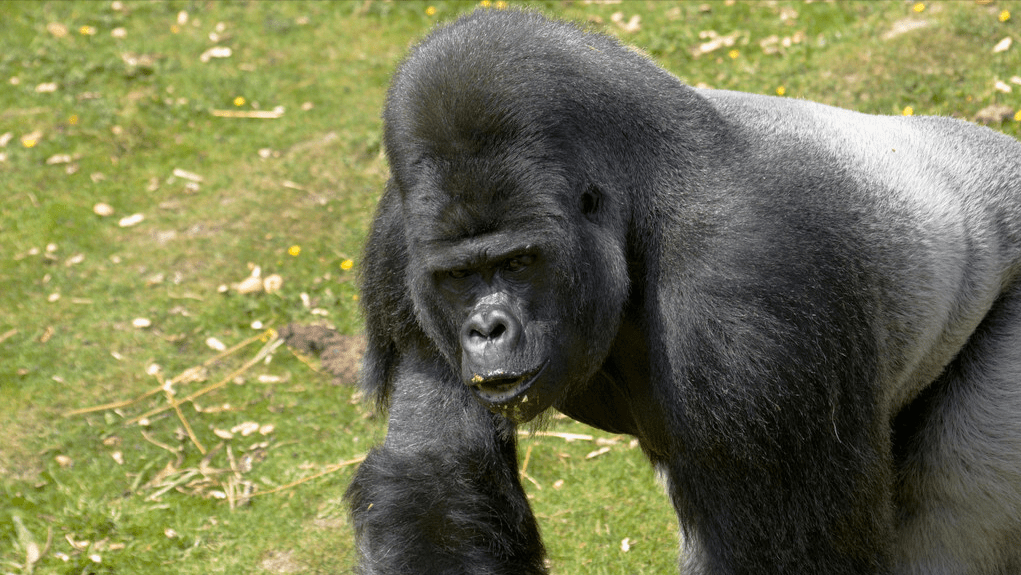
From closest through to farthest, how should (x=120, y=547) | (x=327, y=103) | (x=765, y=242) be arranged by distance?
(x=765, y=242), (x=120, y=547), (x=327, y=103)

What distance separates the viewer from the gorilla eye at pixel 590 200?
3842 millimetres

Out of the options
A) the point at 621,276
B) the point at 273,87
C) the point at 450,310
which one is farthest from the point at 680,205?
the point at 273,87

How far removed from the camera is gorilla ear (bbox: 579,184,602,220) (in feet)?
12.6

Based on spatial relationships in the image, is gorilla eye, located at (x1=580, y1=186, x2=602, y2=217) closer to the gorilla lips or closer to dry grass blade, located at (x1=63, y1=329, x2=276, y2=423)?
the gorilla lips

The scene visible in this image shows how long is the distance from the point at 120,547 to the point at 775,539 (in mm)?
3659

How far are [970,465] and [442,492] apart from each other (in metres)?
2.06

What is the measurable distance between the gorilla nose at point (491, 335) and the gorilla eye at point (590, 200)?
493 mm

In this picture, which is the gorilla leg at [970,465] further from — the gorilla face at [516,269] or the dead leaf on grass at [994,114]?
the dead leaf on grass at [994,114]

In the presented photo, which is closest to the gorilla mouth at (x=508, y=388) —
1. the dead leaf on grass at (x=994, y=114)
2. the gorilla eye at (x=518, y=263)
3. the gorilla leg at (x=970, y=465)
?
the gorilla eye at (x=518, y=263)

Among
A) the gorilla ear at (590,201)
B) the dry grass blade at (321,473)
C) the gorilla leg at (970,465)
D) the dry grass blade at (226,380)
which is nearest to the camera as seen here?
the gorilla ear at (590,201)

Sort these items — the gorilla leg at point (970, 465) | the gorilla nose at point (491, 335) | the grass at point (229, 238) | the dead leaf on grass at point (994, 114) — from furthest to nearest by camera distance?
the dead leaf on grass at point (994, 114), the grass at point (229, 238), the gorilla leg at point (970, 465), the gorilla nose at point (491, 335)

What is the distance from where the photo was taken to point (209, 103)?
9.40 meters

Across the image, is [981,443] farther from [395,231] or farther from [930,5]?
[930,5]

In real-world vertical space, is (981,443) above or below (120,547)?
above
